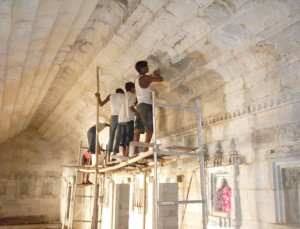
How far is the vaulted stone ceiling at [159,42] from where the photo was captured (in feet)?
11.8

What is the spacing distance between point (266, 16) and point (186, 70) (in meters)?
1.75

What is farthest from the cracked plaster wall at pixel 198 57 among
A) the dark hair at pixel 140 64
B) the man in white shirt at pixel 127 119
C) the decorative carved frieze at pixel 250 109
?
the man in white shirt at pixel 127 119

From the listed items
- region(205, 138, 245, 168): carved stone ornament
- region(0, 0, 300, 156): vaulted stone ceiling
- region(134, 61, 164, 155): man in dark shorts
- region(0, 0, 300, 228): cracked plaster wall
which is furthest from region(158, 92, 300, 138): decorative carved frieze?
region(134, 61, 164, 155): man in dark shorts

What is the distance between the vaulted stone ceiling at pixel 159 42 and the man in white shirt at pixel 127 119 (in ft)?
1.80

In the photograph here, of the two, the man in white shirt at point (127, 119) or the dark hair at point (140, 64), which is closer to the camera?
the dark hair at point (140, 64)

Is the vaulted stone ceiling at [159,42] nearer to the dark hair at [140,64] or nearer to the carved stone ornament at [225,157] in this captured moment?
the dark hair at [140,64]

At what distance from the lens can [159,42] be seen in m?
4.77

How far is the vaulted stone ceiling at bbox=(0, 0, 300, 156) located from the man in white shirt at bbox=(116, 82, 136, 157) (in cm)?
55

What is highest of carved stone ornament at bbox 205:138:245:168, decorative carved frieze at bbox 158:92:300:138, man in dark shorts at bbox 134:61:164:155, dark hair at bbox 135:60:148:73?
dark hair at bbox 135:60:148:73

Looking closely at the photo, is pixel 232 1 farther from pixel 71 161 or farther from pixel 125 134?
pixel 71 161

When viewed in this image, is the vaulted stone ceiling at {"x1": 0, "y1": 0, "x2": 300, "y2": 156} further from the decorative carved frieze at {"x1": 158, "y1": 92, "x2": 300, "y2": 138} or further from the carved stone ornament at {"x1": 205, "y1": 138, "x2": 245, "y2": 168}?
the carved stone ornament at {"x1": 205, "y1": 138, "x2": 245, "y2": 168}

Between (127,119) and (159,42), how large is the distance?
1679 mm

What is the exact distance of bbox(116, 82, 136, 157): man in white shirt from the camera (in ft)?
18.6

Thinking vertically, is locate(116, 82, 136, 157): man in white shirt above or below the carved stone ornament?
above
